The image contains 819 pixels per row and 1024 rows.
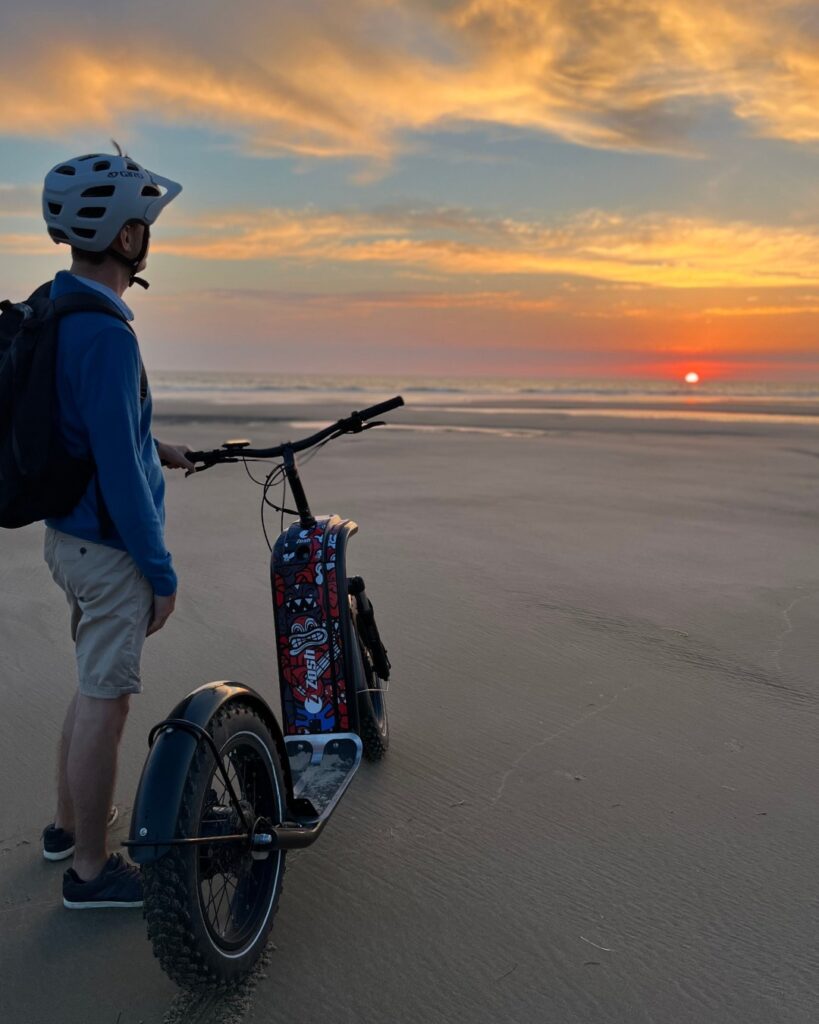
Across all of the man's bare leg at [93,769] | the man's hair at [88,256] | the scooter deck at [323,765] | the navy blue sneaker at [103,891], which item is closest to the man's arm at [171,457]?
the man's hair at [88,256]

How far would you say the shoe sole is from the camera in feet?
8.52

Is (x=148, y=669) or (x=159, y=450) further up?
(x=159, y=450)

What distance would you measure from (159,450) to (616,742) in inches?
83.3

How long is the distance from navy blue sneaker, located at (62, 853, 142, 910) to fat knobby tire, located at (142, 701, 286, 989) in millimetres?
538

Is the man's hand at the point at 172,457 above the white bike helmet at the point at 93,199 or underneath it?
underneath

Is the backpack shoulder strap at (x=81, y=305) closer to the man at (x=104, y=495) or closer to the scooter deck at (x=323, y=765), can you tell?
the man at (x=104, y=495)

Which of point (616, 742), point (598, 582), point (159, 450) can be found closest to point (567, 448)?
point (598, 582)

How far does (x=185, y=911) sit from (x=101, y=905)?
0.72m

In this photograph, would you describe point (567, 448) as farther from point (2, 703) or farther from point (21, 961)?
point (21, 961)

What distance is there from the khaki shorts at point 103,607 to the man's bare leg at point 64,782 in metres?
0.32

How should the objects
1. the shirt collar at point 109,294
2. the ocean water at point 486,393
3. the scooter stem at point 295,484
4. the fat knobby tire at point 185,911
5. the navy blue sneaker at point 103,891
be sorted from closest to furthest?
the fat knobby tire at point 185,911 → the shirt collar at point 109,294 → the navy blue sneaker at point 103,891 → the scooter stem at point 295,484 → the ocean water at point 486,393

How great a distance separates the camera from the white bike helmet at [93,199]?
2.39 meters

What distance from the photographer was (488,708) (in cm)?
409

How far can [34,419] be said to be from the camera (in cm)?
225
